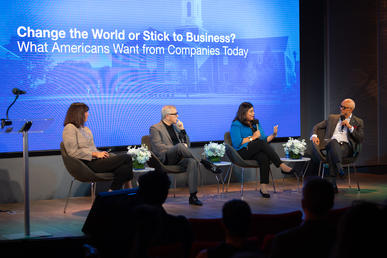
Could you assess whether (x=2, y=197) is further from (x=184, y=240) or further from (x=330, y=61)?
(x=330, y=61)

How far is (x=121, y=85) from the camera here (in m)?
7.70

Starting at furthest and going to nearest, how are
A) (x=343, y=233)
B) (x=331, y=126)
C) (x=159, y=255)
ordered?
(x=331, y=126), (x=159, y=255), (x=343, y=233)

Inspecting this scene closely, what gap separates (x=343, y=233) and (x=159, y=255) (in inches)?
35.0

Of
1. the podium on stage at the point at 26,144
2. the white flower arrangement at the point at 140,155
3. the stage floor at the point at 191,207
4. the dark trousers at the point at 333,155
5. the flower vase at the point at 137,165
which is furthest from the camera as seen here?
the dark trousers at the point at 333,155

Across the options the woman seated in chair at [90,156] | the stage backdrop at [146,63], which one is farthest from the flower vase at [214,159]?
the woman seated in chair at [90,156]

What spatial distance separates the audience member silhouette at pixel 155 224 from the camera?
7.57ft

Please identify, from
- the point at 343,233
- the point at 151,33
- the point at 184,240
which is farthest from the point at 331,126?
the point at 343,233

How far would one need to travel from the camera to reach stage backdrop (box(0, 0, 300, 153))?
23.4 feet

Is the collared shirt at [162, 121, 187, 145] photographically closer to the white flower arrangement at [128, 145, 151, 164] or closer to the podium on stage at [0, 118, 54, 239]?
the white flower arrangement at [128, 145, 151, 164]

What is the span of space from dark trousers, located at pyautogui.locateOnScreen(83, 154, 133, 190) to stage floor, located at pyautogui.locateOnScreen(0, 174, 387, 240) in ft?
1.64

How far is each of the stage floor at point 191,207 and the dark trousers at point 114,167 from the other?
1.64 ft

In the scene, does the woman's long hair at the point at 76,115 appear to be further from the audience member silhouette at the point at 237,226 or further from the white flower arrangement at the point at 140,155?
the audience member silhouette at the point at 237,226

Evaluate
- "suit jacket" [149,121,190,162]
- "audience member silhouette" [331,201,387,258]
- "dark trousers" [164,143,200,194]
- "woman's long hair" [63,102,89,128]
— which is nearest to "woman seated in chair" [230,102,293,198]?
"dark trousers" [164,143,200,194]

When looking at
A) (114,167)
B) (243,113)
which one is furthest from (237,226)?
(243,113)
